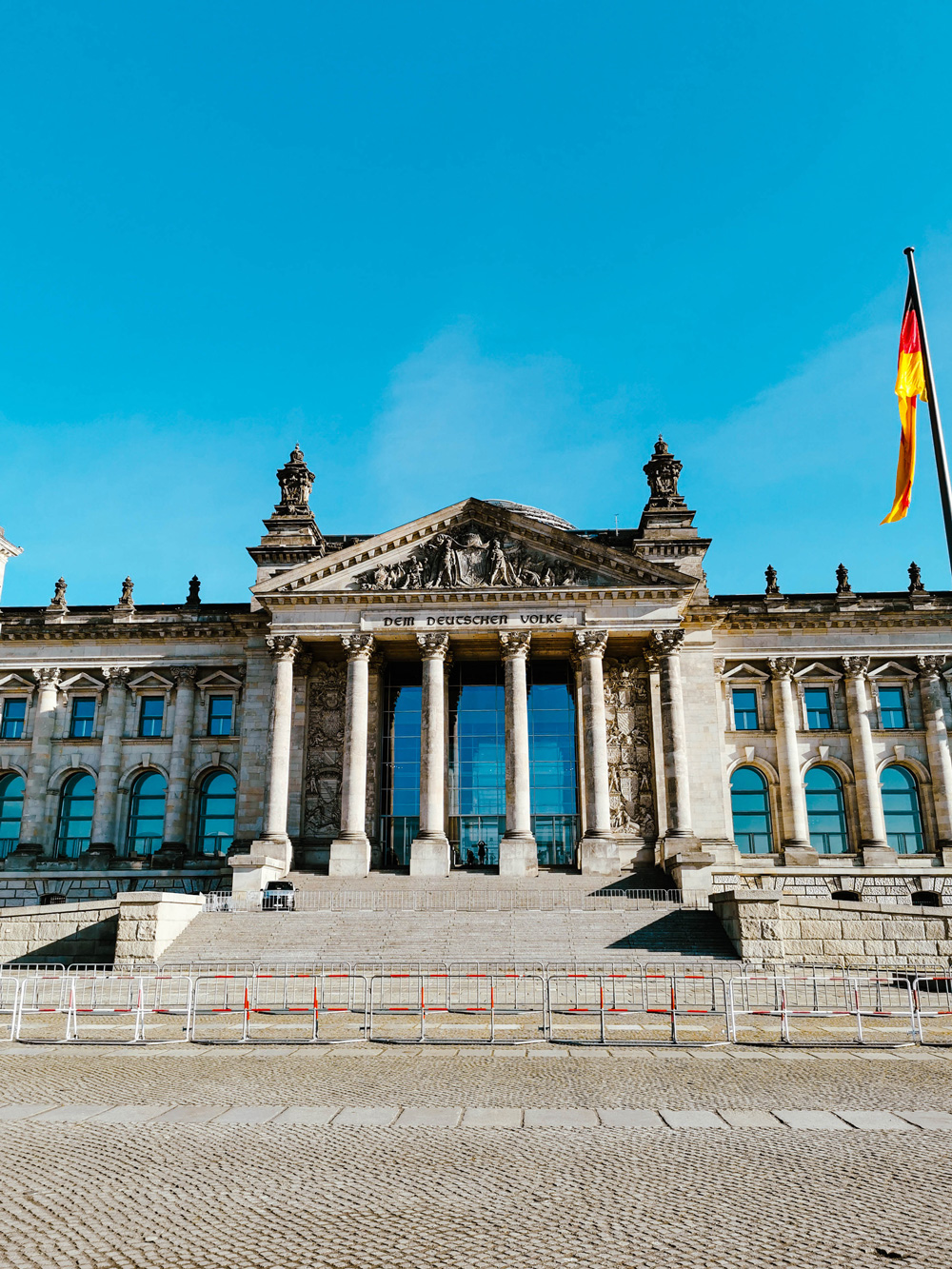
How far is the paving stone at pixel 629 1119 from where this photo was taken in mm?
11414

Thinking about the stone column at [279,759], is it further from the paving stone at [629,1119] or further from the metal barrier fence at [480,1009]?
the paving stone at [629,1119]

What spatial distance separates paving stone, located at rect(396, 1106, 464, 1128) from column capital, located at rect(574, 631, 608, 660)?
32941 millimetres

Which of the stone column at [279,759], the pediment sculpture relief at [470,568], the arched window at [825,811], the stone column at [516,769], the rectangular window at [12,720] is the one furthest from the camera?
the rectangular window at [12,720]

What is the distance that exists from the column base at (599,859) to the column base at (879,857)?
13747 mm

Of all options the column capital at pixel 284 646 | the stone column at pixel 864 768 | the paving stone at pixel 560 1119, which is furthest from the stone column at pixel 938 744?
the paving stone at pixel 560 1119

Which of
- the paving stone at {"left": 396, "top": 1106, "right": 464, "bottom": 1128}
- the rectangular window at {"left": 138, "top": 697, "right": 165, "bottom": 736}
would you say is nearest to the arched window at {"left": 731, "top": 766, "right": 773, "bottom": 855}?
the rectangular window at {"left": 138, "top": 697, "right": 165, "bottom": 736}

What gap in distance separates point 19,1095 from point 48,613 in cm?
4435

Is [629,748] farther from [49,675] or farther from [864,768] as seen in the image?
[49,675]

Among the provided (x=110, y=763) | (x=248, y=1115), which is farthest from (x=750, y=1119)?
A: (x=110, y=763)

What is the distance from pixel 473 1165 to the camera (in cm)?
950

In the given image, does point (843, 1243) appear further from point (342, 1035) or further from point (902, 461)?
point (902, 461)

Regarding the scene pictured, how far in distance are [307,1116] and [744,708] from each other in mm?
42264

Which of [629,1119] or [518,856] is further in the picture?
[518,856]

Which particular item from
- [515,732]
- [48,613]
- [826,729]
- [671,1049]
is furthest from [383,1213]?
[48,613]
